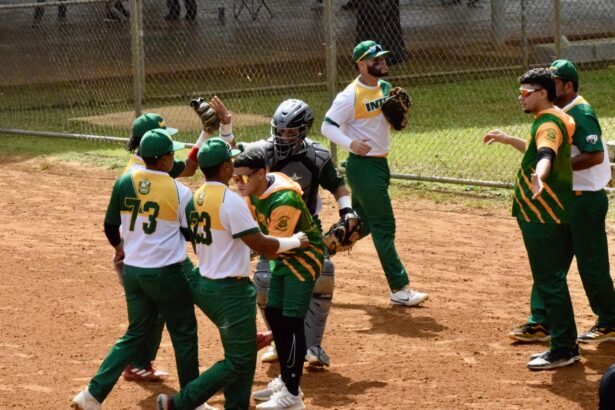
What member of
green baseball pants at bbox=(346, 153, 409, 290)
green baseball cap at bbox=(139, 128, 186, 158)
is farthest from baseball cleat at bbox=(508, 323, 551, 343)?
green baseball cap at bbox=(139, 128, 186, 158)

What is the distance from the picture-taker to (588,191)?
8422mm

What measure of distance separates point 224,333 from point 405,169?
820 centimetres

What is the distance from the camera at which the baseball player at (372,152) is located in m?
9.73

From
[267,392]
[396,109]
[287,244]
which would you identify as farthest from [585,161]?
[267,392]

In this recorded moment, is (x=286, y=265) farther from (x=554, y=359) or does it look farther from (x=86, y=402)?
(x=554, y=359)

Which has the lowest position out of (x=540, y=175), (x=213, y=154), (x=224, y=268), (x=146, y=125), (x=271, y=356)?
(x=271, y=356)

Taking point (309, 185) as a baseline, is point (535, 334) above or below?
below

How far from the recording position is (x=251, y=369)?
273 inches

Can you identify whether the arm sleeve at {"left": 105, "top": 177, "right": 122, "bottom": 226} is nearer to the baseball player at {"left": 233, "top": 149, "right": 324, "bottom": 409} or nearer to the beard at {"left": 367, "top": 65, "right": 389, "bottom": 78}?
the baseball player at {"left": 233, "top": 149, "right": 324, "bottom": 409}

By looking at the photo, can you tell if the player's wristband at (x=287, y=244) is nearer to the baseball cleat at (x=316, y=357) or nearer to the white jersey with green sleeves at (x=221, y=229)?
the white jersey with green sleeves at (x=221, y=229)

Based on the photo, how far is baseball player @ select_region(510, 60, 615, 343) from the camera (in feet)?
27.2

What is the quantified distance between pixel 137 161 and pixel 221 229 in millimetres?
1160

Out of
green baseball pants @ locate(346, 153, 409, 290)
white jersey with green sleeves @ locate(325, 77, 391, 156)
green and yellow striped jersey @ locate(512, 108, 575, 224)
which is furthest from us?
white jersey with green sleeves @ locate(325, 77, 391, 156)

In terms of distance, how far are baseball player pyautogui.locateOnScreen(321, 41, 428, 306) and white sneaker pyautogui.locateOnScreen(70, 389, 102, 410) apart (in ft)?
10.8
